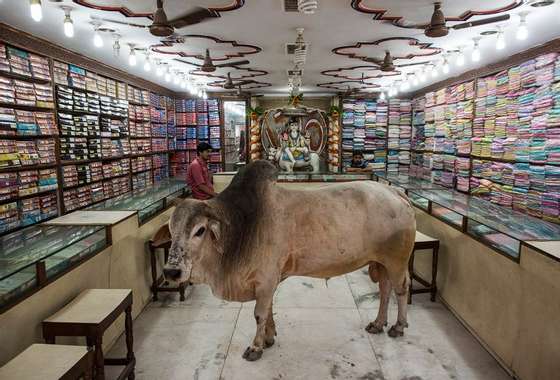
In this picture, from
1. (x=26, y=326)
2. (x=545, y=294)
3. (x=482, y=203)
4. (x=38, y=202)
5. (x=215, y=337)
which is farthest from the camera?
(x=38, y=202)

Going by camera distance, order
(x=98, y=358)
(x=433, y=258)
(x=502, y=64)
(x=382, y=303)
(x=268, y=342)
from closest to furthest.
Result: (x=98, y=358)
(x=268, y=342)
(x=382, y=303)
(x=433, y=258)
(x=502, y=64)

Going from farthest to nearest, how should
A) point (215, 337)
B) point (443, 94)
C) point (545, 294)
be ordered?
1. point (443, 94)
2. point (215, 337)
3. point (545, 294)

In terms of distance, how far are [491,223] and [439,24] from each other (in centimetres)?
164

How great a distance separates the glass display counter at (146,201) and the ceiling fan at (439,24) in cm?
291

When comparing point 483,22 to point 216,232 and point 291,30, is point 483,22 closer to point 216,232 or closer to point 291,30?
point 291,30

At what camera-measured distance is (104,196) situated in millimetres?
6152

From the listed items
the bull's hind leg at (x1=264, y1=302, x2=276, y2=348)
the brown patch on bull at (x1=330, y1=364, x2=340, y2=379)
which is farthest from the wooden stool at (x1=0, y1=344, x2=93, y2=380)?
the brown patch on bull at (x1=330, y1=364, x2=340, y2=379)

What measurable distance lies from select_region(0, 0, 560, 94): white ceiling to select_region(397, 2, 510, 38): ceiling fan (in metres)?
0.09

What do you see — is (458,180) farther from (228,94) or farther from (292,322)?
(228,94)

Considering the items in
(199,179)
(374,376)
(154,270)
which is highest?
(199,179)

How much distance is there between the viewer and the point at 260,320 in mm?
2635

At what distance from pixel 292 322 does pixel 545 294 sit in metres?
1.82

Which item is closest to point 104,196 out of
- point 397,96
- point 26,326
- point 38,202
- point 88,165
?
point 88,165

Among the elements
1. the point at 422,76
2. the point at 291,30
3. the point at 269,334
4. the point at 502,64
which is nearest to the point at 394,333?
the point at 269,334
